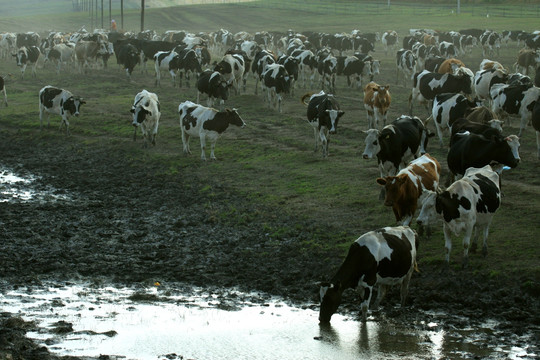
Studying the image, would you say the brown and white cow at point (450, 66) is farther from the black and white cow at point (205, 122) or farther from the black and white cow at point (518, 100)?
the black and white cow at point (205, 122)

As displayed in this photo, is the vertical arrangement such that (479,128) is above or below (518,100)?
below

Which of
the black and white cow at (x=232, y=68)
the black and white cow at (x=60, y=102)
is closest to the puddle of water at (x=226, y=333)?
the black and white cow at (x=60, y=102)

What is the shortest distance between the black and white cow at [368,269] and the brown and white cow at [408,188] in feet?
8.01

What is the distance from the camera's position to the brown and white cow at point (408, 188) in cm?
1366

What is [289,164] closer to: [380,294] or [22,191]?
[22,191]

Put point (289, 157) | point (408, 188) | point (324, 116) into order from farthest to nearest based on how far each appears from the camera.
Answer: point (289, 157) → point (324, 116) → point (408, 188)

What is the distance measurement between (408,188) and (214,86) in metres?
17.1

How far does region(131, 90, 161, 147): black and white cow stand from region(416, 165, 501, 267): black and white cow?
1362 centimetres

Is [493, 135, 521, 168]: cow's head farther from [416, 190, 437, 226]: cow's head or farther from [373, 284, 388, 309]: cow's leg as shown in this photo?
[373, 284, 388, 309]: cow's leg

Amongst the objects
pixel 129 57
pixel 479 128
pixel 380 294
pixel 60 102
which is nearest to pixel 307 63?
pixel 129 57

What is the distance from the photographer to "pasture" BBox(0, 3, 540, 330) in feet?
46.5

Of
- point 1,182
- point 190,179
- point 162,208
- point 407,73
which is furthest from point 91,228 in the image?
point 407,73

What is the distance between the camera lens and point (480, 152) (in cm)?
1606

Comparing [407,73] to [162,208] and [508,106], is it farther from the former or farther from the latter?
[162,208]
